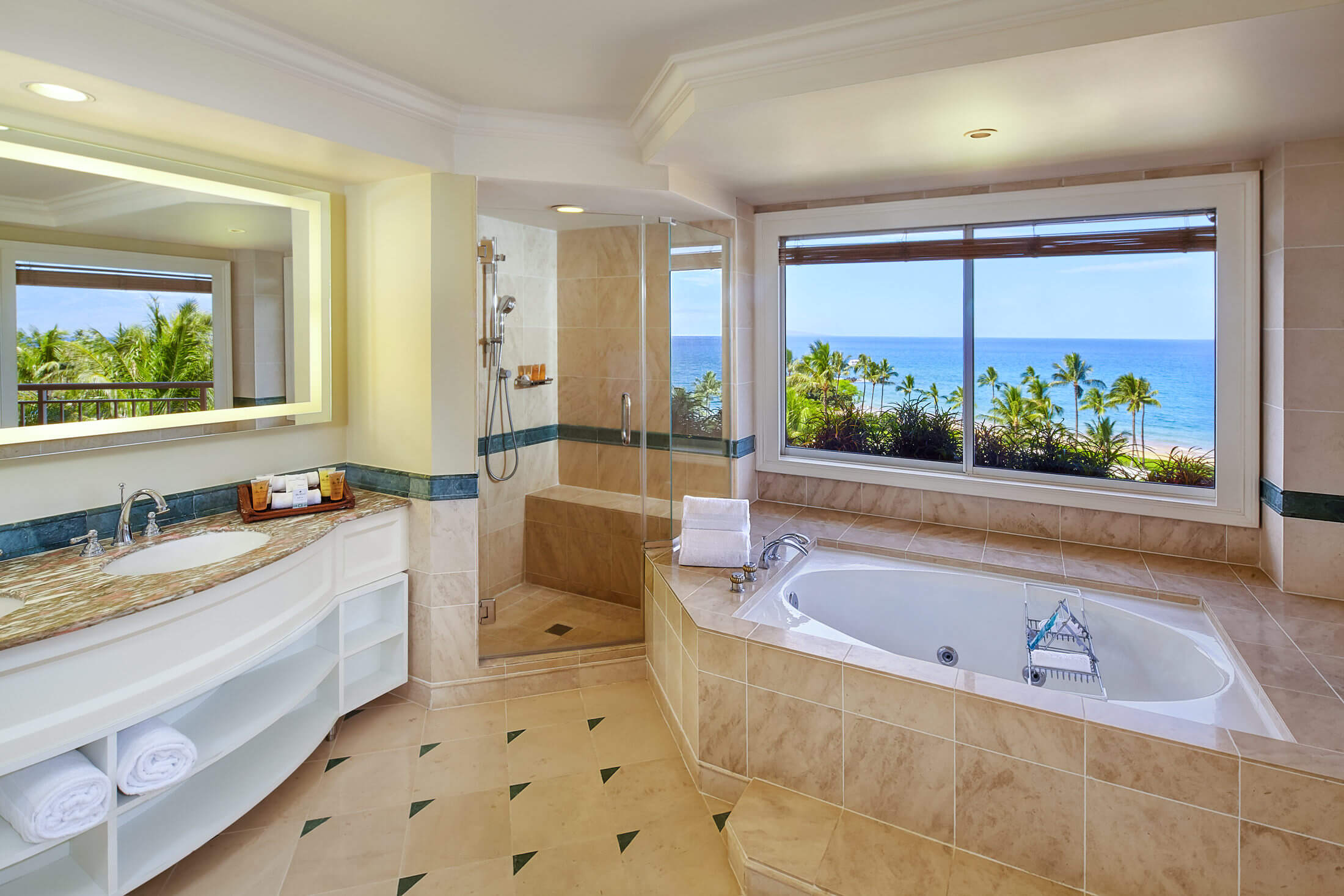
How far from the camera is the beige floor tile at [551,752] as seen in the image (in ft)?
8.38

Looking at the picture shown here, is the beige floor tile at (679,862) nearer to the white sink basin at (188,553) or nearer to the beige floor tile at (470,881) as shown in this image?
the beige floor tile at (470,881)

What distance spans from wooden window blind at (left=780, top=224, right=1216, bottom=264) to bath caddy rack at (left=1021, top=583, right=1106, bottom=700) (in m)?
A: 1.60

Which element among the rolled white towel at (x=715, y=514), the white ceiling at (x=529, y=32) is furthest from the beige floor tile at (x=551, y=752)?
the white ceiling at (x=529, y=32)

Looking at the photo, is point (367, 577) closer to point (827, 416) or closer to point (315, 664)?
point (315, 664)

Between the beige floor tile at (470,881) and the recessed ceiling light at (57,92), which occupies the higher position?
the recessed ceiling light at (57,92)

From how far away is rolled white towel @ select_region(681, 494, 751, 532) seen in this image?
3070 mm

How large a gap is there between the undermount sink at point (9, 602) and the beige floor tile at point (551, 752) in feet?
4.92

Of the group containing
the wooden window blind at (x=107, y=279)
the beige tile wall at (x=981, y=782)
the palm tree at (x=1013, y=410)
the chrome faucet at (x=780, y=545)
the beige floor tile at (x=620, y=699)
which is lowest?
the beige floor tile at (x=620, y=699)

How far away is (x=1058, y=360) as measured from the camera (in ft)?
11.0

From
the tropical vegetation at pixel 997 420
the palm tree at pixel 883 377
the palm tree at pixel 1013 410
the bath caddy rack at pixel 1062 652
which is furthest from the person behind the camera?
the palm tree at pixel 883 377

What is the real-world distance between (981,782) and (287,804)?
85.6 inches

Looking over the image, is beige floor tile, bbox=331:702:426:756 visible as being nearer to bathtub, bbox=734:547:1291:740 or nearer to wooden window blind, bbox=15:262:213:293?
bathtub, bbox=734:547:1291:740

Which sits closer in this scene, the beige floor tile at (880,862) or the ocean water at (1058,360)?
the beige floor tile at (880,862)

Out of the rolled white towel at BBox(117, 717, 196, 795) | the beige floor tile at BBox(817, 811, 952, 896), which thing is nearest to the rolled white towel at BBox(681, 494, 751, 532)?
the beige floor tile at BBox(817, 811, 952, 896)
